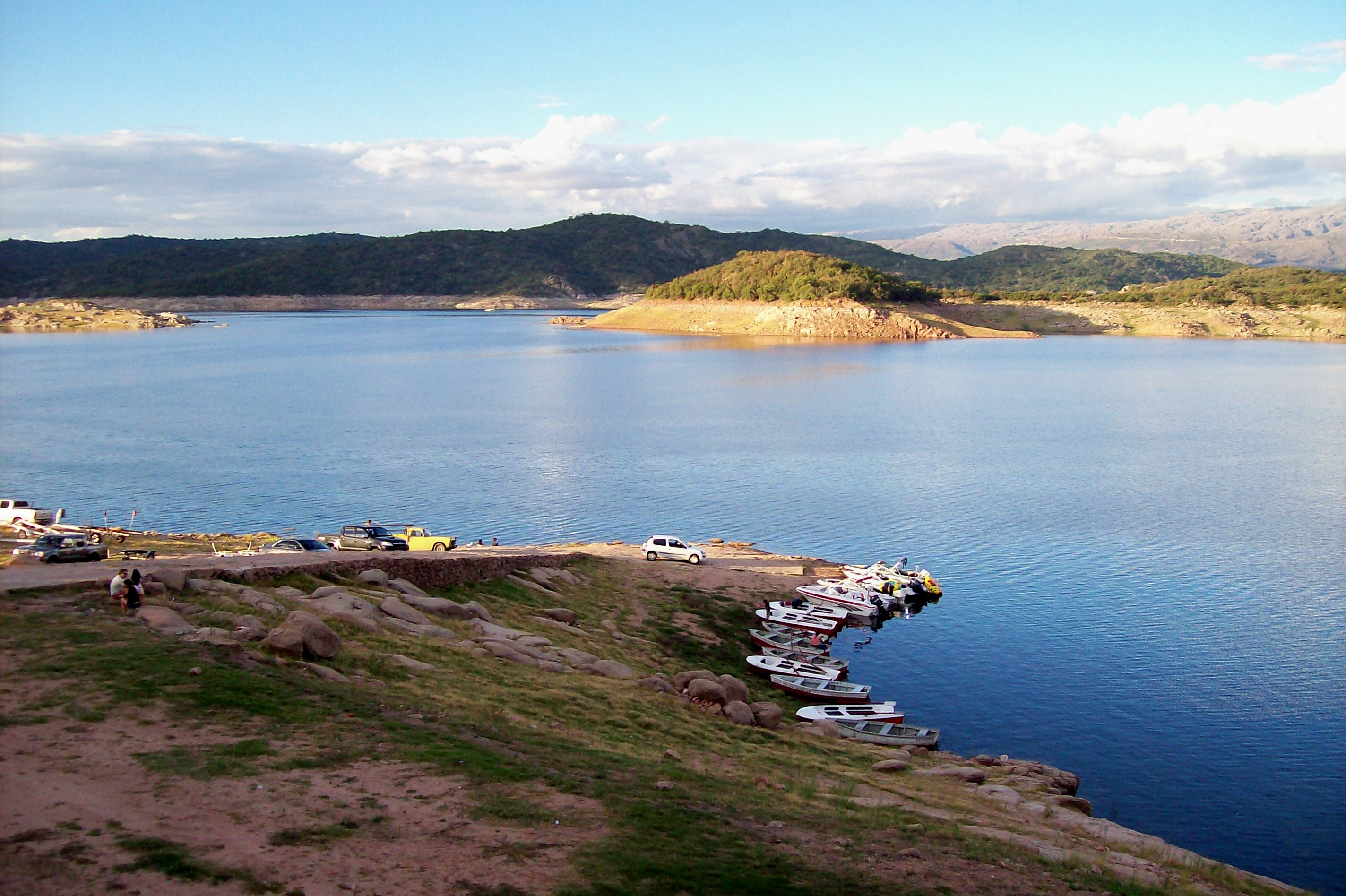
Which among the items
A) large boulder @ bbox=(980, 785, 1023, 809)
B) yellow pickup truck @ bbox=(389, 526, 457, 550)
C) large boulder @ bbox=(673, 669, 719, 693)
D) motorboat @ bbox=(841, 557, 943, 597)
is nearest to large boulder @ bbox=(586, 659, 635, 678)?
large boulder @ bbox=(673, 669, 719, 693)

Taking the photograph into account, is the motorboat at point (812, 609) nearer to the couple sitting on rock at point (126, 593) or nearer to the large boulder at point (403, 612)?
the large boulder at point (403, 612)

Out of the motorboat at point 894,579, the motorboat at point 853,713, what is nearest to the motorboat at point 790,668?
the motorboat at point 853,713

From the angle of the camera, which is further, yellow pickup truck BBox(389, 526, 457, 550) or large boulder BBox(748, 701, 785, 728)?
yellow pickup truck BBox(389, 526, 457, 550)

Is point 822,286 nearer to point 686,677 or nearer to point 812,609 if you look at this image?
point 812,609

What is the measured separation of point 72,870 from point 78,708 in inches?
172

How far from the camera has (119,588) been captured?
19016 millimetres

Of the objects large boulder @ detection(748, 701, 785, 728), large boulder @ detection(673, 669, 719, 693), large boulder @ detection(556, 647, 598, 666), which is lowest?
large boulder @ detection(748, 701, 785, 728)

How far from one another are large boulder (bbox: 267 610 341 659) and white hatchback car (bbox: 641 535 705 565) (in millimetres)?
20253

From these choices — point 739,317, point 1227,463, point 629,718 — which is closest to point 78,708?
point 629,718

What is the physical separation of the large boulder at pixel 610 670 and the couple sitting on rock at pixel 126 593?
30.5ft

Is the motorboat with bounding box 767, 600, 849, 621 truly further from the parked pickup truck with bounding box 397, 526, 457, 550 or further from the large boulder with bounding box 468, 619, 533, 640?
the large boulder with bounding box 468, 619, 533, 640

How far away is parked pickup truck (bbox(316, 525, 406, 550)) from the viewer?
33.5 m

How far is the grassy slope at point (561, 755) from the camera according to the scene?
12.5m

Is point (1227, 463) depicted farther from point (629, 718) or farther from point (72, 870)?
point (72, 870)
